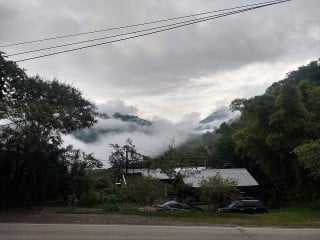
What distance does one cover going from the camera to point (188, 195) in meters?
35.6

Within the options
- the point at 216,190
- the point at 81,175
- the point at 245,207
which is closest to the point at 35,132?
the point at 81,175

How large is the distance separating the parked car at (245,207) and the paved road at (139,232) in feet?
44.4

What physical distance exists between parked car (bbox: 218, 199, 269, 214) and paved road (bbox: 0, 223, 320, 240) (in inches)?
533

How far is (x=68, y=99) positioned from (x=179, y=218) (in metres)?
15.5

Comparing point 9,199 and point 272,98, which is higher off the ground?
point 272,98

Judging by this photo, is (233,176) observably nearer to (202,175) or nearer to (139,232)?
(202,175)

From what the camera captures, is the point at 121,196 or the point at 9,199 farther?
the point at 121,196

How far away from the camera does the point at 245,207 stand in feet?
104

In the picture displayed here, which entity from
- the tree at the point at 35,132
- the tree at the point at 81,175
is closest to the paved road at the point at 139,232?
the tree at the point at 35,132

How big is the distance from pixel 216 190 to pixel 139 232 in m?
14.1

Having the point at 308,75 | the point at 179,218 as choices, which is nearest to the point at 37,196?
the point at 179,218

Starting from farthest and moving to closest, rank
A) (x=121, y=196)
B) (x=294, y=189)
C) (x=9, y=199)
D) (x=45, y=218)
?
1. (x=294, y=189)
2. (x=121, y=196)
3. (x=9, y=199)
4. (x=45, y=218)

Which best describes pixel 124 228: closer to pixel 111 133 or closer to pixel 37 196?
pixel 37 196

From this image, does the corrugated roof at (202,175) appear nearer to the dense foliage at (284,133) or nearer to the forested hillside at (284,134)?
the forested hillside at (284,134)
